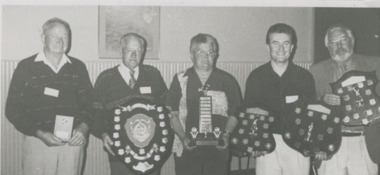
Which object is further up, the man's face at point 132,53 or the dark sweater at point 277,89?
the man's face at point 132,53

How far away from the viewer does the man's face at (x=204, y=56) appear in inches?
62.9

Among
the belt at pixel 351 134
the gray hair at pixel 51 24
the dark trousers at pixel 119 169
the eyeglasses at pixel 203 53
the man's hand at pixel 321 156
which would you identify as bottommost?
the dark trousers at pixel 119 169

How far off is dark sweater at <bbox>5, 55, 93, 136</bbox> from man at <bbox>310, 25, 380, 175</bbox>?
3.27ft

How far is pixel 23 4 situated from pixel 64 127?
57 cm

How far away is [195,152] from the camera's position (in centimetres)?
161

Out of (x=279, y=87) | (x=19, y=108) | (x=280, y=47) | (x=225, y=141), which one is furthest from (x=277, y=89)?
(x=19, y=108)

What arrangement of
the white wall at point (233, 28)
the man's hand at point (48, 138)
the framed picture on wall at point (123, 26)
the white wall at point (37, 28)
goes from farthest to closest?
the white wall at point (233, 28) → the framed picture on wall at point (123, 26) → the white wall at point (37, 28) → the man's hand at point (48, 138)

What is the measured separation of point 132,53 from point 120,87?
0.15 metres

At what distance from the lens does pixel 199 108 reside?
1.62 metres

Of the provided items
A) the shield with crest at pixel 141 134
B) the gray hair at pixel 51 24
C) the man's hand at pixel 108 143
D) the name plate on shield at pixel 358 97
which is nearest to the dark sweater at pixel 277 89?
the name plate on shield at pixel 358 97

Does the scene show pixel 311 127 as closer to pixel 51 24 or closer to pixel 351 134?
pixel 351 134

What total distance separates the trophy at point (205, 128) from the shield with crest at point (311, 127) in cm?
29

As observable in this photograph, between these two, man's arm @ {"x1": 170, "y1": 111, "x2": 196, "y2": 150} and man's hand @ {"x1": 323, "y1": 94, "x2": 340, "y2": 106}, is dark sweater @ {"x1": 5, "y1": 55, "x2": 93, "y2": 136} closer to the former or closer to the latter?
man's arm @ {"x1": 170, "y1": 111, "x2": 196, "y2": 150}

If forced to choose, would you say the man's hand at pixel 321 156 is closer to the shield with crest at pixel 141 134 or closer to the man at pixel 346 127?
the man at pixel 346 127
